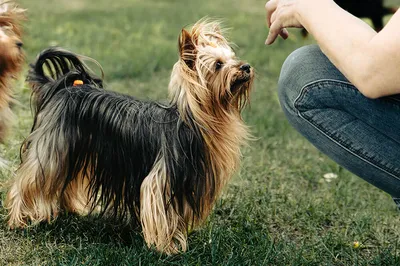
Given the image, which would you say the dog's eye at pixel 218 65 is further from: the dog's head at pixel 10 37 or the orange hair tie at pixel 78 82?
the dog's head at pixel 10 37

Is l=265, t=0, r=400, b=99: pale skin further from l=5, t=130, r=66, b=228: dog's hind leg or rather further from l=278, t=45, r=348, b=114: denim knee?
l=5, t=130, r=66, b=228: dog's hind leg

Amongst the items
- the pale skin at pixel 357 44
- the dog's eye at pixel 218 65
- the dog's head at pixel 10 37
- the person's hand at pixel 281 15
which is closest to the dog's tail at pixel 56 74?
the dog's head at pixel 10 37

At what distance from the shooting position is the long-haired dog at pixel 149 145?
2766 mm

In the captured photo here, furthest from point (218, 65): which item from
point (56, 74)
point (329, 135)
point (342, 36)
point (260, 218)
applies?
point (260, 218)

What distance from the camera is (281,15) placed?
7.94ft

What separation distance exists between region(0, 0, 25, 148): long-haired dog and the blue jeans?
1.39 m

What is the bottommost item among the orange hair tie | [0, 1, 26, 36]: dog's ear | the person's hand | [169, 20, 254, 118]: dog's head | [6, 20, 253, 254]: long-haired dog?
[6, 20, 253, 254]: long-haired dog

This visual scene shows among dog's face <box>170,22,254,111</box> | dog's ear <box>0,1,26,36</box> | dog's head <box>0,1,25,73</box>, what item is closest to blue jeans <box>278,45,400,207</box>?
dog's face <box>170,22,254,111</box>

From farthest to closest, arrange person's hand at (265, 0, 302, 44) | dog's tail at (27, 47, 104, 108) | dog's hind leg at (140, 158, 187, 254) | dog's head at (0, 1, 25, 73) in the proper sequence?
dog's tail at (27, 47, 104, 108) → dog's head at (0, 1, 25, 73) → dog's hind leg at (140, 158, 187, 254) → person's hand at (265, 0, 302, 44)

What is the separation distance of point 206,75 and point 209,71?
0.08 feet

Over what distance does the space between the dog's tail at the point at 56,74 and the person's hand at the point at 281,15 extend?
1.04 metres

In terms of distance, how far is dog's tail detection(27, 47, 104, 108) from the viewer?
3104mm

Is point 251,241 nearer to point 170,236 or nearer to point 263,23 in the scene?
point 170,236

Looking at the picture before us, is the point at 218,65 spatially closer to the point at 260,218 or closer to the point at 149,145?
the point at 149,145
